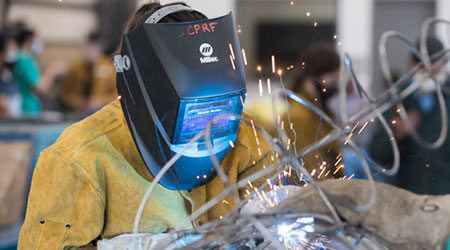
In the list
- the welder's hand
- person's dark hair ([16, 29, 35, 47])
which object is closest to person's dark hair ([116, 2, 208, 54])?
the welder's hand

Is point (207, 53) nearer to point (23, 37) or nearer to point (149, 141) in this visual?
point (149, 141)

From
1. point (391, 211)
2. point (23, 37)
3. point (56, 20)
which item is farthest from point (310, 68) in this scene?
point (56, 20)

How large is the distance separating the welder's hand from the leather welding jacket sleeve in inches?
7.7

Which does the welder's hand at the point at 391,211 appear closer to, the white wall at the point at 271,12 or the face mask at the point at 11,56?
the face mask at the point at 11,56

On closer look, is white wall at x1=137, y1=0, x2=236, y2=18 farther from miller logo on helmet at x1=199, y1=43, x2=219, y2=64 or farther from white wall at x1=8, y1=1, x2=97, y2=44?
white wall at x1=8, y1=1, x2=97, y2=44

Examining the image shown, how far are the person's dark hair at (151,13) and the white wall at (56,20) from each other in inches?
228

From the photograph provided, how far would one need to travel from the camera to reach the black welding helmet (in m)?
0.99

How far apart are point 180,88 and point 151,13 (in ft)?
0.65

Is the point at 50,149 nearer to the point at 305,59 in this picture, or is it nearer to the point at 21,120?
the point at 305,59

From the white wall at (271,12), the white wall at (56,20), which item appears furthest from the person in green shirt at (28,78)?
the white wall at (271,12)

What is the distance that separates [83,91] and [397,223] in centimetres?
431

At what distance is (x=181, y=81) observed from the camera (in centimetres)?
98

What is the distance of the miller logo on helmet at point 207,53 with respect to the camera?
3.30 ft

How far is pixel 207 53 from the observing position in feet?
3.32
